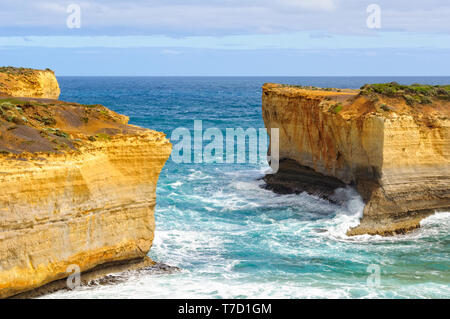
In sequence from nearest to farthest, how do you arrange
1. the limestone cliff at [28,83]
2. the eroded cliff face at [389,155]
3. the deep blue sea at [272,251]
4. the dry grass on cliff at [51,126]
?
the dry grass on cliff at [51,126]
the deep blue sea at [272,251]
the eroded cliff face at [389,155]
the limestone cliff at [28,83]

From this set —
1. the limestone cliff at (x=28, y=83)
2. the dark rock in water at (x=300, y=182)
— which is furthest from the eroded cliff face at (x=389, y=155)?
the limestone cliff at (x=28, y=83)

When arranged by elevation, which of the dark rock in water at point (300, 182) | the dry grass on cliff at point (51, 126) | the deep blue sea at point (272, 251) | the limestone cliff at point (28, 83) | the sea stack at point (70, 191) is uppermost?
the limestone cliff at point (28, 83)

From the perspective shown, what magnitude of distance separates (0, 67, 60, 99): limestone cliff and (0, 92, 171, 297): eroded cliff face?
11063mm

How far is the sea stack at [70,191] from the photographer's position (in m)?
14.7

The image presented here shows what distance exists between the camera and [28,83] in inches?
1282

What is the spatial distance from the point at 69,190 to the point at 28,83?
18.8 m

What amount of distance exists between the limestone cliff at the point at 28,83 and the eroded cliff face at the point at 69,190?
11.1 metres

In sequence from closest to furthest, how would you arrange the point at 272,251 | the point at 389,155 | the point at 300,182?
the point at 272,251 < the point at 389,155 < the point at 300,182

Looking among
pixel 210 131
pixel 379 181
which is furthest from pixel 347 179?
pixel 210 131

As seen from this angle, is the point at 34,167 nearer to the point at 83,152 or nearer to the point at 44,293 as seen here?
the point at 83,152

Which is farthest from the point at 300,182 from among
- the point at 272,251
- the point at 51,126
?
the point at 51,126

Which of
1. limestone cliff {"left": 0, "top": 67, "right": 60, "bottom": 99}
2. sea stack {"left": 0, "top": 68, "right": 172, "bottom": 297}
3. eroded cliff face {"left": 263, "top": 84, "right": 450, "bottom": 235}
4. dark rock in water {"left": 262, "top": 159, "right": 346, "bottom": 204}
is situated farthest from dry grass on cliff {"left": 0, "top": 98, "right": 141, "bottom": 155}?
dark rock in water {"left": 262, "top": 159, "right": 346, "bottom": 204}

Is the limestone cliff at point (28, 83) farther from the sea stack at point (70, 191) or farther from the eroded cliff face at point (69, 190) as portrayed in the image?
the eroded cliff face at point (69, 190)

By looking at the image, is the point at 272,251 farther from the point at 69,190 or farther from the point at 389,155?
the point at 69,190
